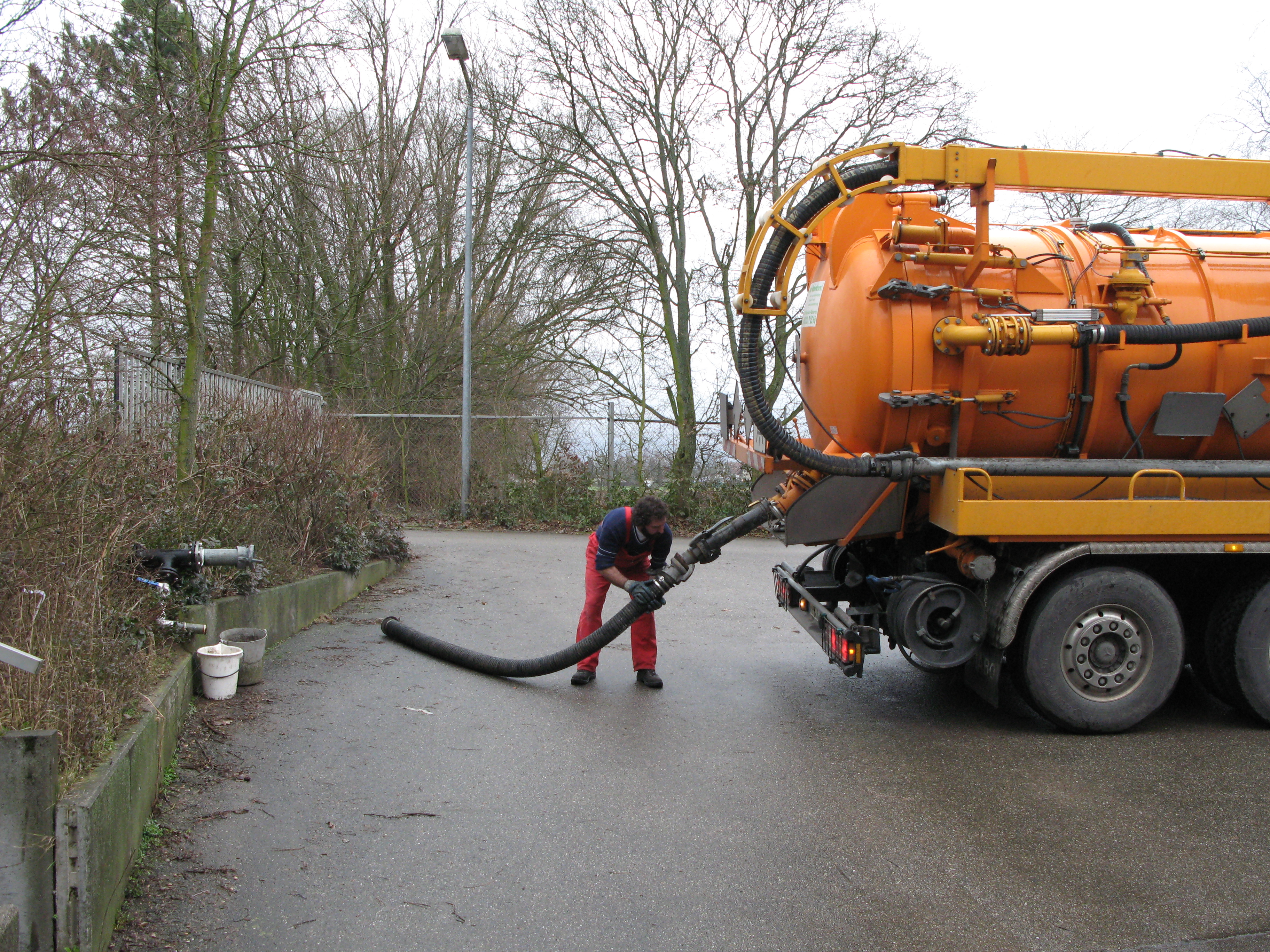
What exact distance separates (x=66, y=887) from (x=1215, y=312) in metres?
5.96

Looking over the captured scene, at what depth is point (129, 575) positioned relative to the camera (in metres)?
4.71

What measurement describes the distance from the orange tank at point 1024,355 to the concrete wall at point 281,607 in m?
3.93

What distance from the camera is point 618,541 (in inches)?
240

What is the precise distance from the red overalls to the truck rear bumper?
96 cm

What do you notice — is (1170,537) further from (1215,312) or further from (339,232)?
(339,232)

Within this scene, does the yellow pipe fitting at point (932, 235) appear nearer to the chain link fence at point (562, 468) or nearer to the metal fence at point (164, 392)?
the metal fence at point (164, 392)

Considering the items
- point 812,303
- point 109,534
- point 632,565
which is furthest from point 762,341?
point 109,534

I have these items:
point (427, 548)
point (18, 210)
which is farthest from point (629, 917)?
point (427, 548)

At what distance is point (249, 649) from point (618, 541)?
2332 millimetres

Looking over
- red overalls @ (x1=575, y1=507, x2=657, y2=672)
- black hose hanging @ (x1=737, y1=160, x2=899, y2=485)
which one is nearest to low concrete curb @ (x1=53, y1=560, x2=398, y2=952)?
red overalls @ (x1=575, y1=507, x2=657, y2=672)

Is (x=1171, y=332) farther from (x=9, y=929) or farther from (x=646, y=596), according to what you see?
(x=9, y=929)

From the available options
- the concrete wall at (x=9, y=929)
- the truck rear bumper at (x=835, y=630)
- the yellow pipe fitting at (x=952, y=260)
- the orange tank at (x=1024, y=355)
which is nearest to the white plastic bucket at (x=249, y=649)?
the concrete wall at (x=9, y=929)

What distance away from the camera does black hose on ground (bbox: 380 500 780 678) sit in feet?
18.6

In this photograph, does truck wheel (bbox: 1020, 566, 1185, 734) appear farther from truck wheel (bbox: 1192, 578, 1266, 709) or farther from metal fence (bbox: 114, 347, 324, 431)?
metal fence (bbox: 114, 347, 324, 431)
